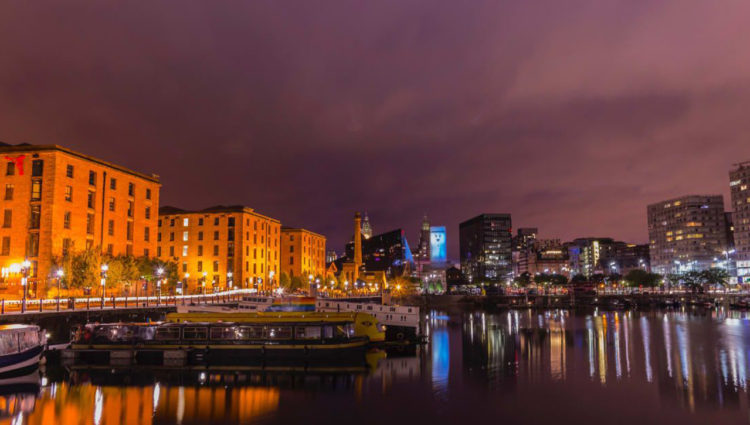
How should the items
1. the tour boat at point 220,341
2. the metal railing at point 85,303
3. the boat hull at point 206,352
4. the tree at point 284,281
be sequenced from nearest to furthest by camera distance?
1. the boat hull at point 206,352
2. the tour boat at point 220,341
3. the metal railing at point 85,303
4. the tree at point 284,281

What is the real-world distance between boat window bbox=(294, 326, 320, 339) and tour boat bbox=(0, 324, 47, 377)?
19.6 metres

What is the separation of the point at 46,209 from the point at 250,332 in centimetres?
3590

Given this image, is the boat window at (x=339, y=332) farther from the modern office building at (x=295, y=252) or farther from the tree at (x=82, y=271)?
the modern office building at (x=295, y=252)

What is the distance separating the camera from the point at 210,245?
10875cm

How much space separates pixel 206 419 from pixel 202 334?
54.2 feet

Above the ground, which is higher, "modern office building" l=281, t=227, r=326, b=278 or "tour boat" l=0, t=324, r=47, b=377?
"modern office building" l=281, t=227, r=326, b=278

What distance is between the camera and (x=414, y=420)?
2952 centimetres

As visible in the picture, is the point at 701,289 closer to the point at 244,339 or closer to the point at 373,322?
the point at 373,322

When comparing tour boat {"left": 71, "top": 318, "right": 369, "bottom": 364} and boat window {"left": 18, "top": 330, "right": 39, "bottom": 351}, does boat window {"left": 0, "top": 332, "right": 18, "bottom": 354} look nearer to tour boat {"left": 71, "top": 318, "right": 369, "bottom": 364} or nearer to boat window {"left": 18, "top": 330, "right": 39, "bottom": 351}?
boat window {"left": 18, "top": 330, "right": 39, "bottom": 351}

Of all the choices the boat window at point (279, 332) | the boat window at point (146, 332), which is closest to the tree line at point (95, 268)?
the boat window at point (146, 332)

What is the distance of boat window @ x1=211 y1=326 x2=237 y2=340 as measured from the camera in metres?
44.6

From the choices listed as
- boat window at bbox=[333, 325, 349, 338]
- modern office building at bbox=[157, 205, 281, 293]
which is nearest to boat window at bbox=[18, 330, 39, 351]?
boat window at bbox=[333, 325, 349, 338]

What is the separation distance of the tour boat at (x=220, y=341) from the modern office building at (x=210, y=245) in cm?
6025

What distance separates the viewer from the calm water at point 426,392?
98.6 ft
